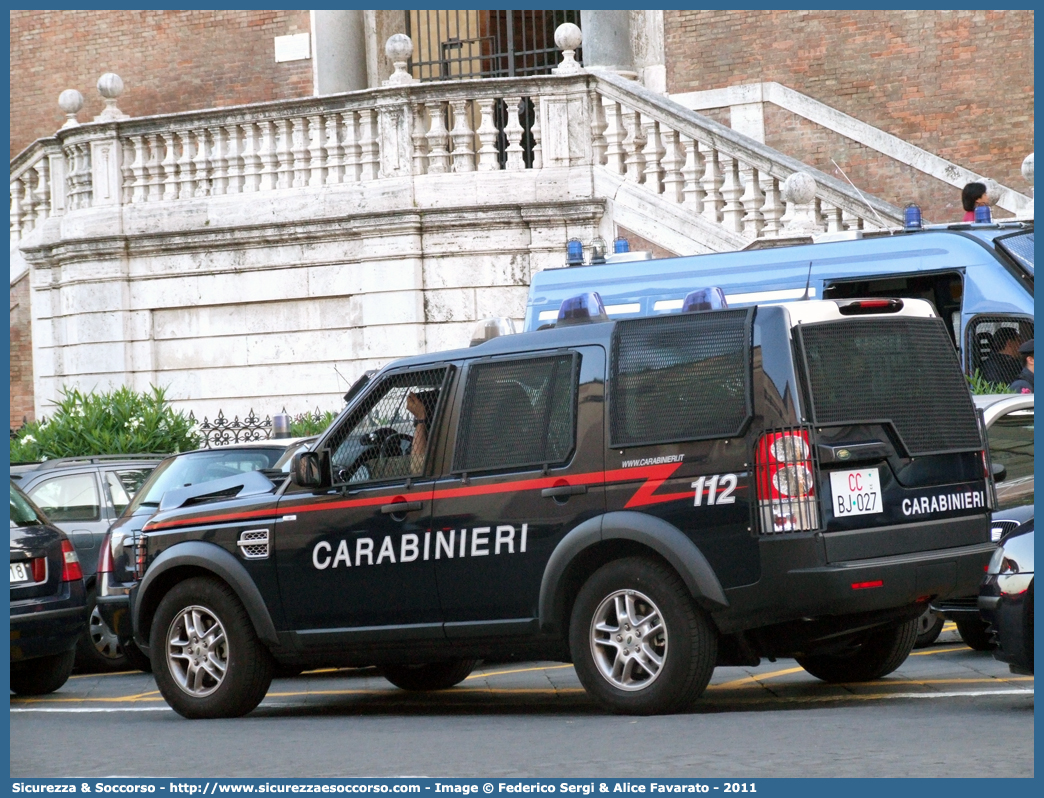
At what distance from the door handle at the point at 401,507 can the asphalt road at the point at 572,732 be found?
1.06 metres

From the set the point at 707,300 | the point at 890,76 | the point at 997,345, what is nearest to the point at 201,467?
the point at 707,300

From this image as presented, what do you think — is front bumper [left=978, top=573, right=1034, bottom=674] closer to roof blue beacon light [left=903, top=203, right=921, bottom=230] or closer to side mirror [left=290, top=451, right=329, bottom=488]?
side mirror [left=290, top=451, right=329, bottom=488]

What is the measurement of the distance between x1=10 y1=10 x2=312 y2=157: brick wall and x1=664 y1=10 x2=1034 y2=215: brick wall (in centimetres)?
650

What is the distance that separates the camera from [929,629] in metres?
10.9

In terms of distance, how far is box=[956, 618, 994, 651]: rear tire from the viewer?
1030 centimetres

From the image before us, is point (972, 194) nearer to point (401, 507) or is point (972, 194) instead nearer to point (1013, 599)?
point (1013, 599)

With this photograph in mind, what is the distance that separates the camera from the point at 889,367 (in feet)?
26.8

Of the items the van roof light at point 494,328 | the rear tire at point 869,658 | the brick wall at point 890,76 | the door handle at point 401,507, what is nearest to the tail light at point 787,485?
the rear tire at point 869,658

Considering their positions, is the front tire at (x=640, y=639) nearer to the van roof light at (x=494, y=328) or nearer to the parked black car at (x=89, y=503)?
the van roof light at (x=494, y=328)

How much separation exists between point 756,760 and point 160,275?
624 inches

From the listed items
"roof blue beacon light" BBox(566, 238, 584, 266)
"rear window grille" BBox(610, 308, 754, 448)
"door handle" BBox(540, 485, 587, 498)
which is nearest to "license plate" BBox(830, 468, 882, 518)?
"rear window grille" BBox(610, 308, 754, 448)
